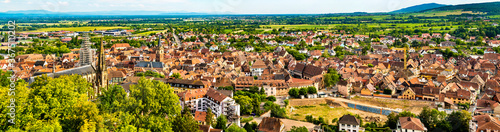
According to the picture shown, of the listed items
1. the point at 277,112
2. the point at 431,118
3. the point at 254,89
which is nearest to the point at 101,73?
the point at 277,112

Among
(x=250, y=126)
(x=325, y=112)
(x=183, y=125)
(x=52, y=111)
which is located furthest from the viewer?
(x=325, y=112)

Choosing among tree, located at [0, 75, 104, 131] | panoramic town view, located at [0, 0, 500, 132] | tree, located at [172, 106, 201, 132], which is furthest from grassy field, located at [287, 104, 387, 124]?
tree, located at [0, 75, 104, 131]

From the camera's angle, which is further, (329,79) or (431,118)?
(329,79)

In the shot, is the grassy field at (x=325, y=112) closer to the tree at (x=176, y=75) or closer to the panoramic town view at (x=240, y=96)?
the panoramic town view at (x=240, y=96)

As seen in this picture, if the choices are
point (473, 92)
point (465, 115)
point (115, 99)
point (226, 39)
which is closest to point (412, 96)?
point (473, 92)

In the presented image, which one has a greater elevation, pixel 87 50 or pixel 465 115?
pixel 87 50

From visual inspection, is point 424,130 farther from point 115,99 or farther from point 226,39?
point 226,39

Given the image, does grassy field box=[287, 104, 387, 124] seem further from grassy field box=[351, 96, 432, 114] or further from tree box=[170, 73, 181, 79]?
tree box=[170, 73, 181, 79]

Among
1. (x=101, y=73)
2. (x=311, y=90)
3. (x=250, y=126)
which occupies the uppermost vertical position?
(x=101, y=73)

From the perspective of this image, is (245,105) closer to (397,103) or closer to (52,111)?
(397,103)
